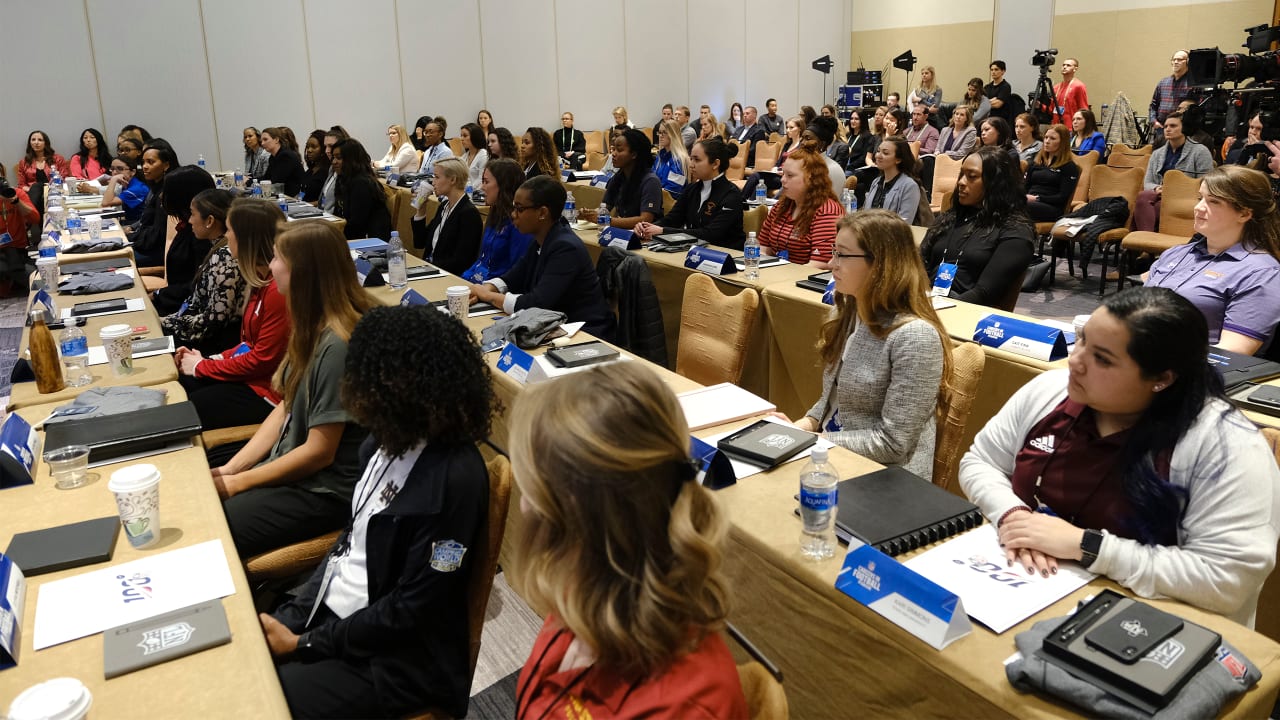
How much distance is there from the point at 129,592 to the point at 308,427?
2.70 ft

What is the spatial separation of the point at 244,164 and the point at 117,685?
11627 millimetres

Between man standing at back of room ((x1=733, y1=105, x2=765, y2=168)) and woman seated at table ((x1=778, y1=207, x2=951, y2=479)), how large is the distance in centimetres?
1013

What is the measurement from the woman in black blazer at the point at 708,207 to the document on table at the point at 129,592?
11.9 ft

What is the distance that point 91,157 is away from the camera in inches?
414

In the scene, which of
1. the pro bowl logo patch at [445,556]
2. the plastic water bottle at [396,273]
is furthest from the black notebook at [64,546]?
the plastic water bottle at [396,273]

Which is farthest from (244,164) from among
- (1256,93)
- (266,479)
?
(1256,93)

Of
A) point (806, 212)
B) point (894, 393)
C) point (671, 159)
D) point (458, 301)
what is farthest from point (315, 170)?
point (894, 393)

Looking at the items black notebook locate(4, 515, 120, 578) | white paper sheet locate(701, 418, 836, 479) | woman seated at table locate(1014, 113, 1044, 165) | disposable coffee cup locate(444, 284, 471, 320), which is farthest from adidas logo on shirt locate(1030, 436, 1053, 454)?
woman seated at table locate(1014, 113, 1044, 165)

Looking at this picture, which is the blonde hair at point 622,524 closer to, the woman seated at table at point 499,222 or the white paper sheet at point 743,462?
the white paper sheet at point 743,462

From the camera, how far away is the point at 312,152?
27.0ft

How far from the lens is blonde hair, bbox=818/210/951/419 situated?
233 centimetres

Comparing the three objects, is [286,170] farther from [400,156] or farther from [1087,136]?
[1087,136]

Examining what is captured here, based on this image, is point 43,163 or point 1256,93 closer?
point 1256,93

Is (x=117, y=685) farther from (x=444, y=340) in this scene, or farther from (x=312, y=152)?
(x=312, y=152)
